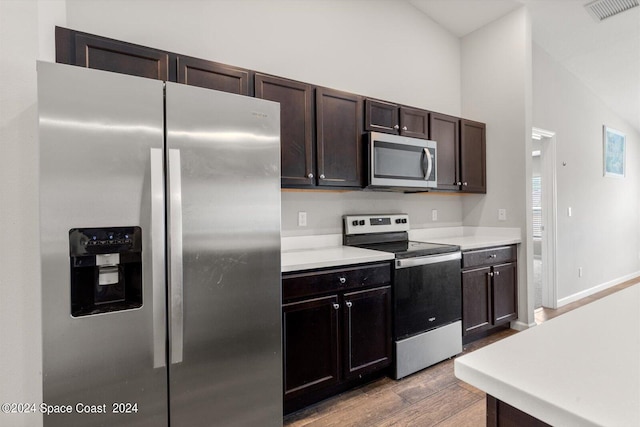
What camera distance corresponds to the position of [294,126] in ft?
7.10

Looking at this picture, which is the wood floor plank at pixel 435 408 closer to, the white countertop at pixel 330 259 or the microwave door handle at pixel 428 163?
the white countertop at pixel 330 259

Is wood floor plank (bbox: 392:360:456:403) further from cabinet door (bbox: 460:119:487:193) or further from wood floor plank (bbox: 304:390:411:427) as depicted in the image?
cabinet door (bbox: 460:119:487:193)

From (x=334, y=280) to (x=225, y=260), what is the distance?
75 centimetres

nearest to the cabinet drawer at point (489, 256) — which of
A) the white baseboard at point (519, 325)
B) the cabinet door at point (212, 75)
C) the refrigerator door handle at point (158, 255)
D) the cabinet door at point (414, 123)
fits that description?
the white baseboard at point (519, 325)

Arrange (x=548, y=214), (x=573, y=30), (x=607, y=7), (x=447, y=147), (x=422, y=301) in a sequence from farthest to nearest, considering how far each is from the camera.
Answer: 1. (x=548, y=214)
2. (x=573, y=30)
3. (x=447, y=147)
4. (x=607, y=7)
5. (x=422, y=301)

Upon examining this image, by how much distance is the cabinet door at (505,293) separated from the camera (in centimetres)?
295

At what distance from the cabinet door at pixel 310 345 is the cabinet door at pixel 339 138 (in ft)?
2.94

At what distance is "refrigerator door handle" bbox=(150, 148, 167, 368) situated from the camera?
1.30 metres

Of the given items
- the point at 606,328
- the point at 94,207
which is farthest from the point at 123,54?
the point at 606,328

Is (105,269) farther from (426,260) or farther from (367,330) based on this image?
(426,260)

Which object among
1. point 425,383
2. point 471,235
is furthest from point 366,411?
point 471,235

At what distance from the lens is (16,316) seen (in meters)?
1.41

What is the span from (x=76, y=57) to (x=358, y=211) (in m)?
2.16

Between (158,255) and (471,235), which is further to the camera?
(471,235)
